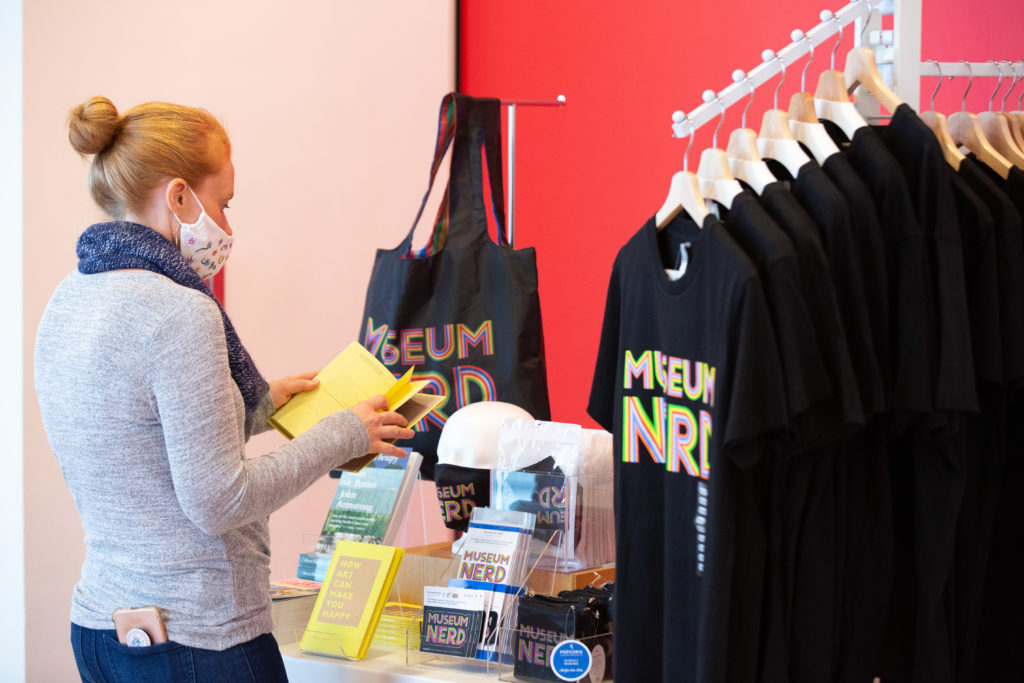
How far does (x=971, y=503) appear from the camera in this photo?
1.55 m

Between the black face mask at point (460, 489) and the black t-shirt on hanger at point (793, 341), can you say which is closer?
the black t-shirt on hanger at point (793, 341)

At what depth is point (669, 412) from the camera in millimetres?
1519

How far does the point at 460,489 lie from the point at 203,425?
74cm

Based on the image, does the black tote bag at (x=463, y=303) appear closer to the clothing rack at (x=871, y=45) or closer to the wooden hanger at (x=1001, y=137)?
the clothing rack at (x=871, y=45)

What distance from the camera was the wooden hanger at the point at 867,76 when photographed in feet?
5.27

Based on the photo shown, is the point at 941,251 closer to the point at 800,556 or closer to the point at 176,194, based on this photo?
the point at 800,556

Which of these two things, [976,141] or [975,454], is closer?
[975,454]

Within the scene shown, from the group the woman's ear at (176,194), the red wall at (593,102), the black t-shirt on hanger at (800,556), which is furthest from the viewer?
the red wall at (593,102)

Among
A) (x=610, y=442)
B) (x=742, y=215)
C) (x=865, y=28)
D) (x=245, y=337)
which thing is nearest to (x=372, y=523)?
(x=610, y=442)

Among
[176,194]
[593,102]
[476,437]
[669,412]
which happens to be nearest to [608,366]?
[669,412]

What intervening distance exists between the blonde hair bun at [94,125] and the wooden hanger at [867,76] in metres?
1.17

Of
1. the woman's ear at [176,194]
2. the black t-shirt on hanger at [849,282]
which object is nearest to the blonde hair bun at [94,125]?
the woman's ear at [176,194]
